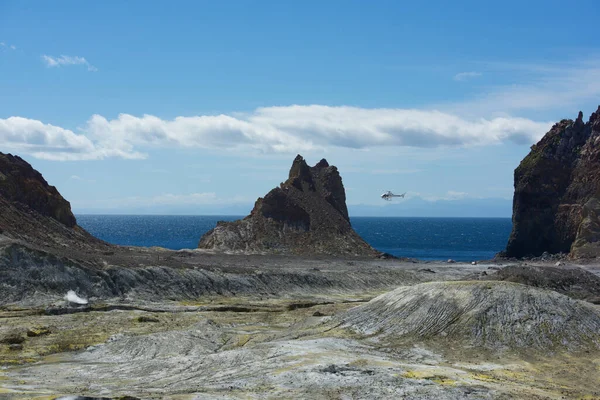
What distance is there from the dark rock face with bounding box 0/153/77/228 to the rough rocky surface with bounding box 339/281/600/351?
2744 inches

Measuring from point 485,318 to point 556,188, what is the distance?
104 metres

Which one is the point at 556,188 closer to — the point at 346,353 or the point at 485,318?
the point at 485,318

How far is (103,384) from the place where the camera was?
1353 inches

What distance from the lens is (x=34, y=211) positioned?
98812 millimetres

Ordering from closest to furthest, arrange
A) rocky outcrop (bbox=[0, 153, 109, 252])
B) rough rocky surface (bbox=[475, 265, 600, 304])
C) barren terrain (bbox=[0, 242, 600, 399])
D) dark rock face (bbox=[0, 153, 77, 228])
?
1. barren terrain (bbox=[0, 242, 600, 399])
2. rough rocky surface (bbox=[475, 265, 600, 304])
3. rocky outcrop (bbox=[0, 153, 109, 252])
4. dark rock face (bbox=[0, 153, 77, 228])

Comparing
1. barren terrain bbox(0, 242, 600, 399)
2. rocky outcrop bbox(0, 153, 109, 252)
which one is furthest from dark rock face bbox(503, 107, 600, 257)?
rocky outcrop bbox(0, 153, 109, 252)

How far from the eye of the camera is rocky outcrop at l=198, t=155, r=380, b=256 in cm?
12362

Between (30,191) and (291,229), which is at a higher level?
(30,191)

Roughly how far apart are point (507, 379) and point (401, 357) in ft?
22.9

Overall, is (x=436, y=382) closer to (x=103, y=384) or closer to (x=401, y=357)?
(x=401, y=357)

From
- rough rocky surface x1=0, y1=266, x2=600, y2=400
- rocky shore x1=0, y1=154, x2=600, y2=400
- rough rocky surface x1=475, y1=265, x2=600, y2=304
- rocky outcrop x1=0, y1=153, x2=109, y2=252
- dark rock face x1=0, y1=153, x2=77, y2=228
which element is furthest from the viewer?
dark rock face x1=0, y1=153, x2=77, y2=228

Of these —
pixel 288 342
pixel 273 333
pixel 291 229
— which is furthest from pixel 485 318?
pixel 291 229

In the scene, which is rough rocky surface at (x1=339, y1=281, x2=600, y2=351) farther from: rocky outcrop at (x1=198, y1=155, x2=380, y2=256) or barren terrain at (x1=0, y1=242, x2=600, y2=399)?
rocky outcrop at (x1=198, y1=155, x2=380, y2=256)

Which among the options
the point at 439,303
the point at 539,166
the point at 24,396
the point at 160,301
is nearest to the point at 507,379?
the point at 439,303
